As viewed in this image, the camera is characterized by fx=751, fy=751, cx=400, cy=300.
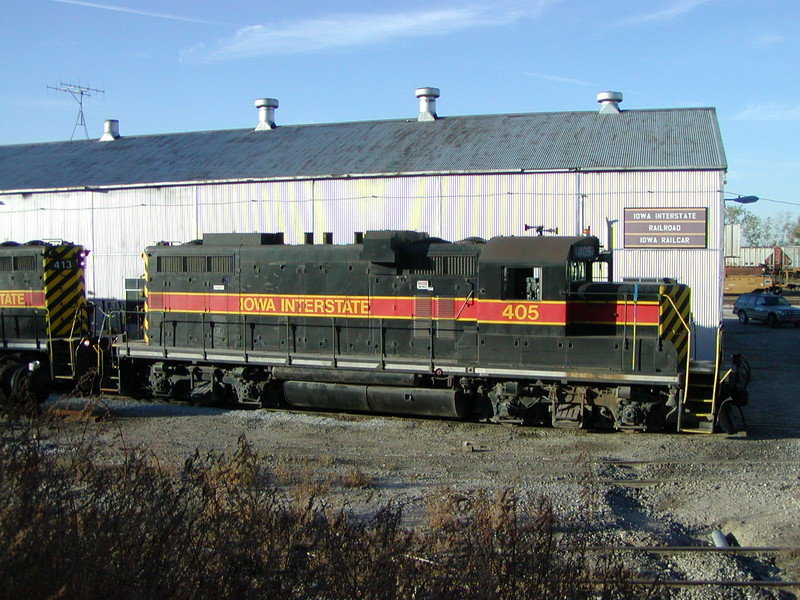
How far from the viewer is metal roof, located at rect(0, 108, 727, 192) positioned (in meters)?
20.5

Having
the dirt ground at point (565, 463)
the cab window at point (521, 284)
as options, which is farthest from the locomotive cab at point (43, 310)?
the cab window at point (521, 284)

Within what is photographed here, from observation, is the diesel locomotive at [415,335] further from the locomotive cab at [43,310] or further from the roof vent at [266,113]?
the roof vent at [266,113]

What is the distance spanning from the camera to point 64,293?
51.4 feet

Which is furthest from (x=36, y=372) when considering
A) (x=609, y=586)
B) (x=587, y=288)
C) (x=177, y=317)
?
(x=609, y=586)

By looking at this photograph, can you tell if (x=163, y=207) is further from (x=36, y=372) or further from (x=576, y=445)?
(x=576, y=445)

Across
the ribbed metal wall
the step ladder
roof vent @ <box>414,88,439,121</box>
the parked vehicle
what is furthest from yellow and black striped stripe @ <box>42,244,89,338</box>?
the parked vehicle

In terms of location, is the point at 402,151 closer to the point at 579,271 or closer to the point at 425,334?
the point at 425,334

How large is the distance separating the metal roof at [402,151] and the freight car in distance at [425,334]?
27.8 ft

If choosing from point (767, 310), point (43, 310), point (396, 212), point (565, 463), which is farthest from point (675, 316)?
point (767, 310)

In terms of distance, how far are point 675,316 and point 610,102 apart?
14.5 meters

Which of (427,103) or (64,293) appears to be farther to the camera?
(427,103)

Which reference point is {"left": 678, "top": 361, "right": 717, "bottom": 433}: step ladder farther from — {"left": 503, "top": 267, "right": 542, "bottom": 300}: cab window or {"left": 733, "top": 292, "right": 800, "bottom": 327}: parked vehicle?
{"left": 733, "top": 292, "right": 800, "bottom": 327}: parked vehicle

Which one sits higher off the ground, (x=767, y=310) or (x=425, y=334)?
(x=425, y=334)

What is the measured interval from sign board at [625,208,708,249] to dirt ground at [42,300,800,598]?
567 cm
